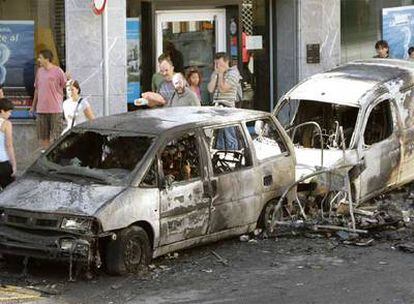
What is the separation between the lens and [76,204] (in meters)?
7.87

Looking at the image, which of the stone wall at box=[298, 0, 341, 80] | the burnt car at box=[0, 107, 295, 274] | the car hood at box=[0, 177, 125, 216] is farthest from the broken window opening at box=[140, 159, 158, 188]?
the stone wall at box=[298, 0, 341, 80]

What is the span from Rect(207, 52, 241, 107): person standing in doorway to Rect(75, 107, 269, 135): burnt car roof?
129 inches

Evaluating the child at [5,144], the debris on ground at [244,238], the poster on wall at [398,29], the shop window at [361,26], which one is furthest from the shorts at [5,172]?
the poster on wall at [398,29]

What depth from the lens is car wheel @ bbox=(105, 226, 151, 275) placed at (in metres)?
7.90

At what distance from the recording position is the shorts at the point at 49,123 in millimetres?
13016

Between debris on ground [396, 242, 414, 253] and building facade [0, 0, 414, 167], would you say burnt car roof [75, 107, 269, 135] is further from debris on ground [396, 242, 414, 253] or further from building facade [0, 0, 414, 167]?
building facade [0, 0, 414, 167]

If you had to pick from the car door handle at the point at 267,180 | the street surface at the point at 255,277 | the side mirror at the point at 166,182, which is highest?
the side mirror at the point at 166,182

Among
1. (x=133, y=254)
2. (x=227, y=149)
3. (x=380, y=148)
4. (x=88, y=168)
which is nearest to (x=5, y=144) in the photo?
(x=88, y=168)

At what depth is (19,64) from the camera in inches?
547

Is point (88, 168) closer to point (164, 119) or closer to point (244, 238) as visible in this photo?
point (164, 119)

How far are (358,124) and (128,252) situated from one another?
13.8ft

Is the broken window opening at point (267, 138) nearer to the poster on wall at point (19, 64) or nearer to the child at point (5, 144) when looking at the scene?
the child at point (5, 144)

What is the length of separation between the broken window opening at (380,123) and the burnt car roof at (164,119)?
7.25ft

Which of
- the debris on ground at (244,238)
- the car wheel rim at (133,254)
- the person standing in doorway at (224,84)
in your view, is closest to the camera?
the car wheel rim at (133,254)
